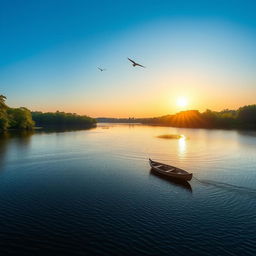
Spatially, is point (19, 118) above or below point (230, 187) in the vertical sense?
above

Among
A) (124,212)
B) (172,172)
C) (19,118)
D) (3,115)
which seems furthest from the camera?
(19,118)

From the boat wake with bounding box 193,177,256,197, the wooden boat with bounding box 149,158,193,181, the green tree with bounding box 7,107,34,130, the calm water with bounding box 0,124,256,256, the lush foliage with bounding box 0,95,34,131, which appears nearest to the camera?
the calm water with bounding box 0,124,256,256

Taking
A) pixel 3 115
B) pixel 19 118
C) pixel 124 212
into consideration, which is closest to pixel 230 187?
pixel 124 212

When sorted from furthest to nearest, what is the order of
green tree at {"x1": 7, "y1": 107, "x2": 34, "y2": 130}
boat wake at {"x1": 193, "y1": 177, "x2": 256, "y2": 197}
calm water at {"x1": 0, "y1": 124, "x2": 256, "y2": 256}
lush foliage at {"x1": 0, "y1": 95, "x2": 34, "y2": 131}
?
1. green tree at {"x1": 7, "y1": 107, "x2": 34, "y2": 130}
2. lush foliage at {"x1": 0, "y1": 95, "x2": 34, "y2": 131}
3. boat wake at {"x1": 193, "y1": 177, "x2": 256, "y2": 197}
4. calm water at {"x1": 0, "y1": 124, "x2": 256, "y2": 256}

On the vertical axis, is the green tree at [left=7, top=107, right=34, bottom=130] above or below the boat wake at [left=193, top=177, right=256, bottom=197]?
above

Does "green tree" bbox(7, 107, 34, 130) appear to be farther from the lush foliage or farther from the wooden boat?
the wooden boat

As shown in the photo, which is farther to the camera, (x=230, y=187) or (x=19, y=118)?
(x=19, y=118)

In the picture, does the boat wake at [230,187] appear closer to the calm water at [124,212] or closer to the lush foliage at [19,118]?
the calm water at [124,212]

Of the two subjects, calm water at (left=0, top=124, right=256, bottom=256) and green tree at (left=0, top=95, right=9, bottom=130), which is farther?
green tree at (left=0, top=95, right=9, bottom=130)

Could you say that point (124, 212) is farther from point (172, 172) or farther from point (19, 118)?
point (19, 118)

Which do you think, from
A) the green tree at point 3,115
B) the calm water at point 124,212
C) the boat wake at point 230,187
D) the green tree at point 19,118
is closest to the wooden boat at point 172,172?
the calm water at point 124,212

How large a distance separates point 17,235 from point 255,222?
21695 mm

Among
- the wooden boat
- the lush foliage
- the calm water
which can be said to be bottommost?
the calm water

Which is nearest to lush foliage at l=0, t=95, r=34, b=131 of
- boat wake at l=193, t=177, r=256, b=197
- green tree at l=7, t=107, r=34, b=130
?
green tree at l=7, t=107, r=34, b=130
